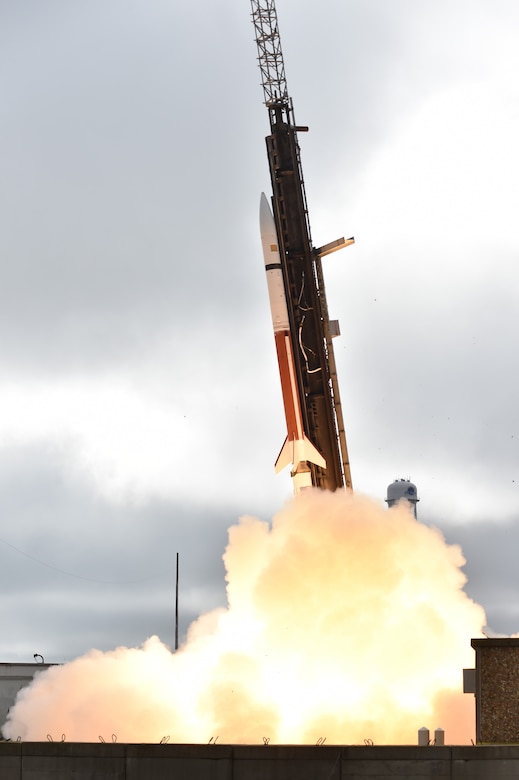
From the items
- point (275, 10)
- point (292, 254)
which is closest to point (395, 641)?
point (292, 254)

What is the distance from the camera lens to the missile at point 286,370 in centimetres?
5012

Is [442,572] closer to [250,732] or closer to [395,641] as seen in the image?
[395,641]

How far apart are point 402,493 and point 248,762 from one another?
211ft

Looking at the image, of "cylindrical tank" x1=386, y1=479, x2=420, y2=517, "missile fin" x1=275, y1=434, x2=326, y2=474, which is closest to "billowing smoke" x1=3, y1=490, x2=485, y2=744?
"missile fin" x1=275, y1=434, x2=326, y2=474

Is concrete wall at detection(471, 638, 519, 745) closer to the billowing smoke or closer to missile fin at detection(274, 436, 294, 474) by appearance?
the billowing smoke

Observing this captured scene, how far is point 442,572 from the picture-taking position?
47844 millimetres

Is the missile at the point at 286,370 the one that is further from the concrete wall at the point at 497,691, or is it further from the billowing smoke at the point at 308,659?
the concrete wall at the point at 497,691

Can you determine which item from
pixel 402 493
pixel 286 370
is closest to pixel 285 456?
pixel 286 370

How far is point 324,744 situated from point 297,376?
579 inches

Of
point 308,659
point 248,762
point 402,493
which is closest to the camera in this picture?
point 248,762

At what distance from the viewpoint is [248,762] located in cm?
3919

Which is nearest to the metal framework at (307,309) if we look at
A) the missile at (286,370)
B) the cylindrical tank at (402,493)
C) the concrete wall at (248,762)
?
the missile at (286,370)

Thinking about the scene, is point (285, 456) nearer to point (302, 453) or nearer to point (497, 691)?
point (302, 453)

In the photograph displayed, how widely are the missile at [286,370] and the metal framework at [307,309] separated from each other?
0.23 metres
